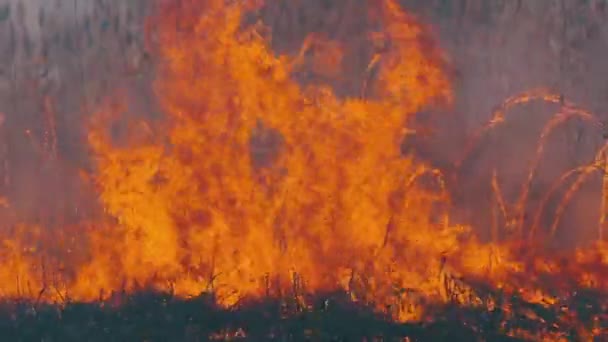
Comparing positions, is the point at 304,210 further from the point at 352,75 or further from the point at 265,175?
the point at 352,75

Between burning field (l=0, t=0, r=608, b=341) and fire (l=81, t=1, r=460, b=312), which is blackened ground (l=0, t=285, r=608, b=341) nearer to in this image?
burning field (l=0, t=0, r=608, b=341)

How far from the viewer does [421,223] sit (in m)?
3.74

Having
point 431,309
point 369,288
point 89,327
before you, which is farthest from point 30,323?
point 431,309

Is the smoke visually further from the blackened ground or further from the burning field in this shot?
the blackened ground

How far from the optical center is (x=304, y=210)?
3805 millimetres

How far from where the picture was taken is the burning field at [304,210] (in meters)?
3.67

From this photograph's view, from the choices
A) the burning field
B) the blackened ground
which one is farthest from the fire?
the blackened ground

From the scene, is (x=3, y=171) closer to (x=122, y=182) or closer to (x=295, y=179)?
(x=122, y=182)

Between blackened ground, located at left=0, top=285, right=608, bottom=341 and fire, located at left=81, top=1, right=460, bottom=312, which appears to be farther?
fire, located at left=81, top=1, right=460, bottom=312

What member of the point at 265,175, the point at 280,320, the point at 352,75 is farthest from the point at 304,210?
the point at 352,75

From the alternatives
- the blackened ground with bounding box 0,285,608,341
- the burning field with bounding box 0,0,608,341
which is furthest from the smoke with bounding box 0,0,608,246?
the blackened ground with bounding box 0,285,608,341

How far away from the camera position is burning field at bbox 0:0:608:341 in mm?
3674

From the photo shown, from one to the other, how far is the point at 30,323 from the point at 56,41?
1.46 meters

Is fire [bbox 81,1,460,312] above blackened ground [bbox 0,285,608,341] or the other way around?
above
